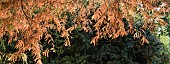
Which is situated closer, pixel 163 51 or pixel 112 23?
pixel 112 23

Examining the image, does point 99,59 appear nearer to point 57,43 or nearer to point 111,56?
point 111,56

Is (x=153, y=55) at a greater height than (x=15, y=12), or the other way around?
(x=15, y=12)

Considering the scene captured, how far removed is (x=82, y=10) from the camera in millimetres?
1297

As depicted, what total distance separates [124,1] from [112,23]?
0.50ft

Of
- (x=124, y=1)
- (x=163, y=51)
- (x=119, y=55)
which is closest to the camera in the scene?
(x=124, y=1)

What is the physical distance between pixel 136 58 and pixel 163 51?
1.45 ft

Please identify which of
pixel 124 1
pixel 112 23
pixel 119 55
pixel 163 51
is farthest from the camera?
pixel 163 51

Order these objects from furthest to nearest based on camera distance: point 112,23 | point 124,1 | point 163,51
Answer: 1. point 163,51
2. point 112,23
3. point 124,1

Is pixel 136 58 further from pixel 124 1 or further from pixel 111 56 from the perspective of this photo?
pixel 124 1

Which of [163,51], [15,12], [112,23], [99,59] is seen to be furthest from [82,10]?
[163,51]

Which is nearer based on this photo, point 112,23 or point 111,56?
point 112,23

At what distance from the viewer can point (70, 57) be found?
3832mm

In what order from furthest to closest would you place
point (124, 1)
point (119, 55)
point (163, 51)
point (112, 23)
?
point (163, 51) < point (119, 55) < point (112, 23) < point (124, 1)

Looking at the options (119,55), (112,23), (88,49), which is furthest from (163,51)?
(112,23)
